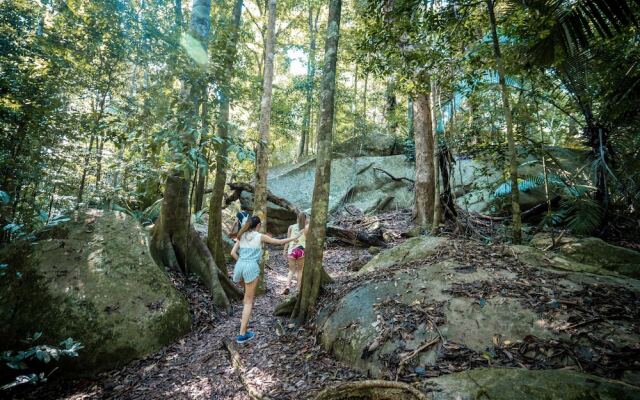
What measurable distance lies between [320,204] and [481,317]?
2852mm

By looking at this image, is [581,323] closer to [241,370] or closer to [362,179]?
[241,370]

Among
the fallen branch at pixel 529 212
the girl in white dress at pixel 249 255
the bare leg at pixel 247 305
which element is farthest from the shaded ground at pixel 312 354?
the fallen branch at pixel 529 212

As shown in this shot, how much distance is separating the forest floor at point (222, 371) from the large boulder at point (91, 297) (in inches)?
11.3

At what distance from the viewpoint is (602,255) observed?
6020 millimetres

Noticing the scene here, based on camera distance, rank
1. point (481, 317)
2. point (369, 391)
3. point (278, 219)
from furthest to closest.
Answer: point (278, 219) → point (481, 317) → point (369, 391)

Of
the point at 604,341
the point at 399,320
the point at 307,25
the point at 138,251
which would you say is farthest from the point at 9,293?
the point at 307,25

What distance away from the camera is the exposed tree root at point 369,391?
2630mm

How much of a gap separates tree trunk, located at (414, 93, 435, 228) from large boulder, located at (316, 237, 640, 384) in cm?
521

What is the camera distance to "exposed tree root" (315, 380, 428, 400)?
2.63 meters

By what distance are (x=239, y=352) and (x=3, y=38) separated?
8135 millimetres

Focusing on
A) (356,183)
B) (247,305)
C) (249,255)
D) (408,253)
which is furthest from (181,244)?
(356,183)

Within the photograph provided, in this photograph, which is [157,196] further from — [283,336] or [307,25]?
[307,25]

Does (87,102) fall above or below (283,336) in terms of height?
above

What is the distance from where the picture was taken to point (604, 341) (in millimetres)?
3102
